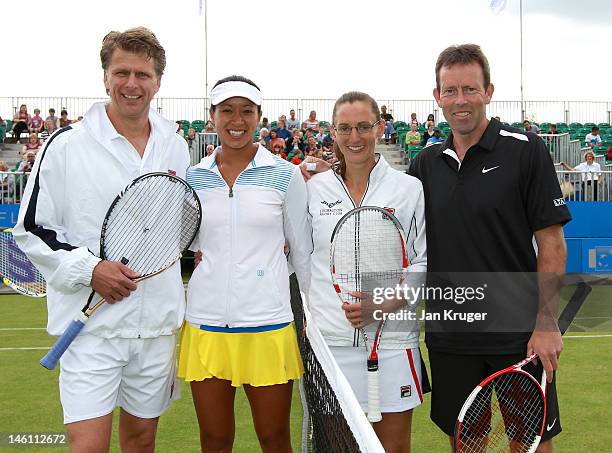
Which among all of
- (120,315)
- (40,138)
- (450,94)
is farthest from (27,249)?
(40,138)

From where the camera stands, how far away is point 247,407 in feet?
17.0

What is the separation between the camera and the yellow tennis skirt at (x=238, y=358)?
2969mm

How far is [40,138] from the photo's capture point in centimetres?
1809

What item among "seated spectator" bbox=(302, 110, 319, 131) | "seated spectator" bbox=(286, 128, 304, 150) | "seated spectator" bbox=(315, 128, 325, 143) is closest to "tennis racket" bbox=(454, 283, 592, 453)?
"seated spectator" bbox=(286, 128, 304, 150)

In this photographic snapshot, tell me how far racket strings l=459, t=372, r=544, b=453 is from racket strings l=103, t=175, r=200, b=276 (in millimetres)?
1379

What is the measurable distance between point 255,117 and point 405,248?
0.85 m

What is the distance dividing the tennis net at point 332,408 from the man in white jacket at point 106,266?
0.62m

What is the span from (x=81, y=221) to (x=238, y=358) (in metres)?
0.83

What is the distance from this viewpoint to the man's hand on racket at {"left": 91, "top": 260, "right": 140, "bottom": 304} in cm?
278

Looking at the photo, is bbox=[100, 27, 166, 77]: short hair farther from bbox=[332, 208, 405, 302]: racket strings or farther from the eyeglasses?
bbox=[332, 208, 405, 302]: racket strings

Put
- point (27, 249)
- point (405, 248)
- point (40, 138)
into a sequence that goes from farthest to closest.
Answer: point (40, 138)
point (405, 248)
point (27, 249)

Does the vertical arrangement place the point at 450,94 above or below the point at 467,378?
above

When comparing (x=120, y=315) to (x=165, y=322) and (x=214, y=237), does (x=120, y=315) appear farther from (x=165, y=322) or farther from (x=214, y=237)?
(x=214, y=237)

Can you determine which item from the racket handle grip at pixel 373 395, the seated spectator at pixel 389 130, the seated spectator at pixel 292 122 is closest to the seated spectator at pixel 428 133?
the seated spectator at pixel 389 130
